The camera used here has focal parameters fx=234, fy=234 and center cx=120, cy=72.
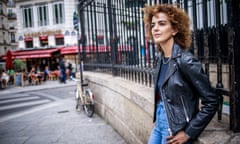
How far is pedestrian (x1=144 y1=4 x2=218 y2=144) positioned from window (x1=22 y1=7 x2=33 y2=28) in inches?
1160

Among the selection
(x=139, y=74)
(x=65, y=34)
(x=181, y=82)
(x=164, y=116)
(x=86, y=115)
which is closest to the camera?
(x=181, y=82)

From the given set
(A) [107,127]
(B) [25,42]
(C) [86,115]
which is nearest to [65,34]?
(B) [25,42]

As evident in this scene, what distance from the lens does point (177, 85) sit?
5.65 feet

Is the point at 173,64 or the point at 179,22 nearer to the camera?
the point at 173,64

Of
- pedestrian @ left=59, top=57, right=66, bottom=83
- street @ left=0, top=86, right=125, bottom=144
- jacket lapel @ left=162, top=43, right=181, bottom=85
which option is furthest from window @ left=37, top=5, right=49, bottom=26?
jacket lapel @ left=162, top=43, right=181, bottom=85

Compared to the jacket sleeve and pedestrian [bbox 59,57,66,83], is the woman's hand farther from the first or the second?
pedestrian [bbox 59,57,66,83]

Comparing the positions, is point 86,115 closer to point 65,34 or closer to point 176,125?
point 176,125

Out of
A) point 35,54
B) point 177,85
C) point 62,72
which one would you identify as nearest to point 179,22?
point 177,85

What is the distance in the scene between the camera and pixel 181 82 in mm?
1718

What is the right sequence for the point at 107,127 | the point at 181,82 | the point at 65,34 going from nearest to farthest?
the point at 181,82 < the point at 107,127 < the point at 65,34

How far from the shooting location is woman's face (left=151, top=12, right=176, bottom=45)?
1.93 meters

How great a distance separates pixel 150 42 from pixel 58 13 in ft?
84.7

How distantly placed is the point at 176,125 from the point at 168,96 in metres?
0.22

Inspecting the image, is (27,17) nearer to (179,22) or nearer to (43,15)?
(43,15)
